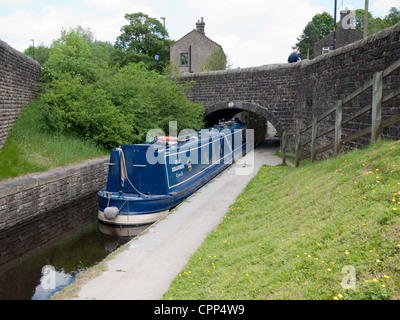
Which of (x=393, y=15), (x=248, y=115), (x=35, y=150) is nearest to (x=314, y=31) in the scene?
(x=393, y=15)

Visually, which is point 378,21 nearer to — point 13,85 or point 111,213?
point 13,85

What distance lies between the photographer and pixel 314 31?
5303 cm

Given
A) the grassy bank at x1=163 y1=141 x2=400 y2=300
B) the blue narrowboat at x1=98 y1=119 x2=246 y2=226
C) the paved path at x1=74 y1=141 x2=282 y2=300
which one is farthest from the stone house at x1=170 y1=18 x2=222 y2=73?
the grassy bank at x1=163 y1=141 x2=400 y2=300

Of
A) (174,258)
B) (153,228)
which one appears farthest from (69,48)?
(174,258)

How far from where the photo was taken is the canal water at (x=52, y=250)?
5.98m

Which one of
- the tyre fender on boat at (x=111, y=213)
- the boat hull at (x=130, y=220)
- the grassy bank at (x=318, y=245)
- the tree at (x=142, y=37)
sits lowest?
the boat hull at (x=130, y=220)

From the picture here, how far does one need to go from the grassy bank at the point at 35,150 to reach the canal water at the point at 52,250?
149 cm

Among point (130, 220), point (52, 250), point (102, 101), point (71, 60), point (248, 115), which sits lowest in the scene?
point (52, 250)

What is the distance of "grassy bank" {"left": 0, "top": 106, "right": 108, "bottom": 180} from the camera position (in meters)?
9.63

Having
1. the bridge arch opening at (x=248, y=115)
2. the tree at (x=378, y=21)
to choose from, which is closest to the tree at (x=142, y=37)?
the bridge arch opening at (x=248, y=115)

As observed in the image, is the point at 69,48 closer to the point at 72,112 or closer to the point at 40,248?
the point at 72,112

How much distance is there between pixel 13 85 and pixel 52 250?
7.45m

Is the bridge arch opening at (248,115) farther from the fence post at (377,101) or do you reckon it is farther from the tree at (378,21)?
the tree at (378,21)

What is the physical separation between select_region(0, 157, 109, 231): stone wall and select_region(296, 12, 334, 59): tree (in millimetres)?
47927
